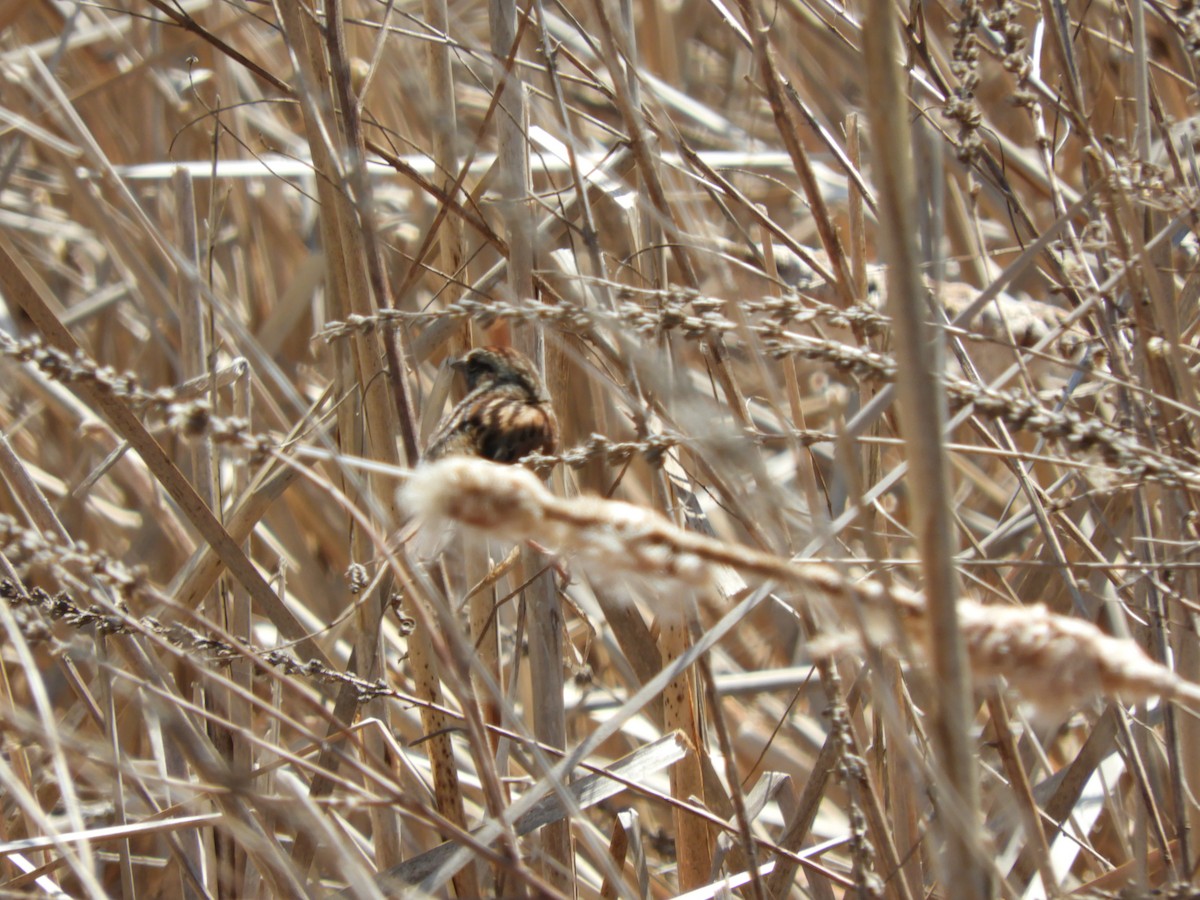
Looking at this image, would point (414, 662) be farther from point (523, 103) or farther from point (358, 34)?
point (358, 34)

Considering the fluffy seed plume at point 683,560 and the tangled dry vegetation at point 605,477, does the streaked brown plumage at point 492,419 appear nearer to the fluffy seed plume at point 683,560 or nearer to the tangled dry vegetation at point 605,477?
the tangled dry vegetation at point 605,477

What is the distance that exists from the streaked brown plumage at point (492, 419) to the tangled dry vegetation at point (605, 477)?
72 millimetres

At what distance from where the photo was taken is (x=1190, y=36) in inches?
47.2

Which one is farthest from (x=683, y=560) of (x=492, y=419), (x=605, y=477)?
(x=605, y=477)

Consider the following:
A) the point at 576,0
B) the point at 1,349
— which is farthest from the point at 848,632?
the point at 576,0

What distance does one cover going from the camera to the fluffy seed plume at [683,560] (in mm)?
587

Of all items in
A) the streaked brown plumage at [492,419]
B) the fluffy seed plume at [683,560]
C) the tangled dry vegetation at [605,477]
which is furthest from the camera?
the streaked brown plumage at [492,419]

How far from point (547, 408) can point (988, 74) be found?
2365 mm

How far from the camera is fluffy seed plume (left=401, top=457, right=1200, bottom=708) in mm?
587

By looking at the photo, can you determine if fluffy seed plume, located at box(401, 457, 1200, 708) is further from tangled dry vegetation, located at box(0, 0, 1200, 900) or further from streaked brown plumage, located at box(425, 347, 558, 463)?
streaked brown plumage, located at box(425, 347, 558, 463)

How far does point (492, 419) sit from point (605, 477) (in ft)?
1.58

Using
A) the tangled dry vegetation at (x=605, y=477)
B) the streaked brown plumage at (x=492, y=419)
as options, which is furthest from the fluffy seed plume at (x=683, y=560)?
the streaked brown plumage at (x=492, y=419)

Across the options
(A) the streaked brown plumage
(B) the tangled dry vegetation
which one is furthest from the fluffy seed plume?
(A) the streaked brown plumage

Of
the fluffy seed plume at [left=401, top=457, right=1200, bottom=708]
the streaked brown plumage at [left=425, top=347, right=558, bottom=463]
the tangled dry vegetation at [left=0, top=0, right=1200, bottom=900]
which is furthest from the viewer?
the streaked brown plumage at [left=425, top=347, right=558, bottom=463]
